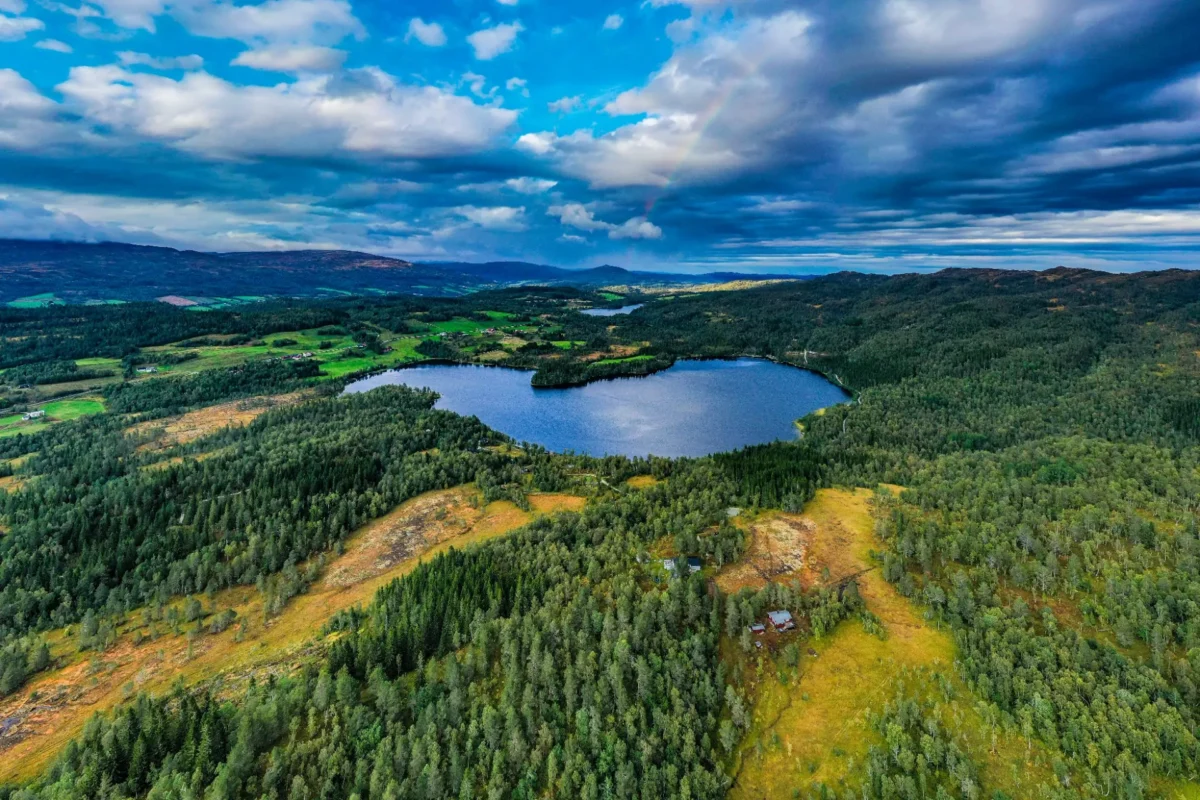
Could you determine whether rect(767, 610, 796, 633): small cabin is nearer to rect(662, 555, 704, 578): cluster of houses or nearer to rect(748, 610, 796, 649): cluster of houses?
rect(748, 610, 796, 649): cluster of houses

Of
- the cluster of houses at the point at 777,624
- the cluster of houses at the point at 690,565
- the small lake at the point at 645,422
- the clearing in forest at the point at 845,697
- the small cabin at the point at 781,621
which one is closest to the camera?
the clearing in forest at the point at 845,697

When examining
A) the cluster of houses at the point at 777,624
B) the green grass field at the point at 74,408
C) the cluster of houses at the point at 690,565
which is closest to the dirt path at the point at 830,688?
the cluster of houses at the point at 777,624

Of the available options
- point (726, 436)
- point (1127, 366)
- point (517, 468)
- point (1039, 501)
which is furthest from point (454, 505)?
point (1127, 366)

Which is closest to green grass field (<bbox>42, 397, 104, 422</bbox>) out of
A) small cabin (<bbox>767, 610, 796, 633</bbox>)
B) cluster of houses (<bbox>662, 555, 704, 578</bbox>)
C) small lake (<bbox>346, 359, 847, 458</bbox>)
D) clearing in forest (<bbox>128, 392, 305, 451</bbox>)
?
clearing in forest (<bbox>128, 392, 305, 451</bbox>)

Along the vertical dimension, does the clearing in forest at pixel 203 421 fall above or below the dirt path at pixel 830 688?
above

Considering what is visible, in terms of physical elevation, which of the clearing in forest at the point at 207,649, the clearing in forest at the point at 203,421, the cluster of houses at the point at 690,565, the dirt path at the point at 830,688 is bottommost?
the clearing in forest at the point at 207,649

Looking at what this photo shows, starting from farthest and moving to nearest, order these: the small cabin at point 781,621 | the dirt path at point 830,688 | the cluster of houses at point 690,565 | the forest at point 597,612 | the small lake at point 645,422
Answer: the small lake at point 645,422, the cluster of houses at point 690,565, the small cabin at point 781,621, the dirt path at point 830,688, the forest at point 597,612

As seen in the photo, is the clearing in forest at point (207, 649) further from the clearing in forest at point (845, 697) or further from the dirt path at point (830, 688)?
the dirt path at point (830, 688)

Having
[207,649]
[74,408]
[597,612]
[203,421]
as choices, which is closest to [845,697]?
[597,612]
